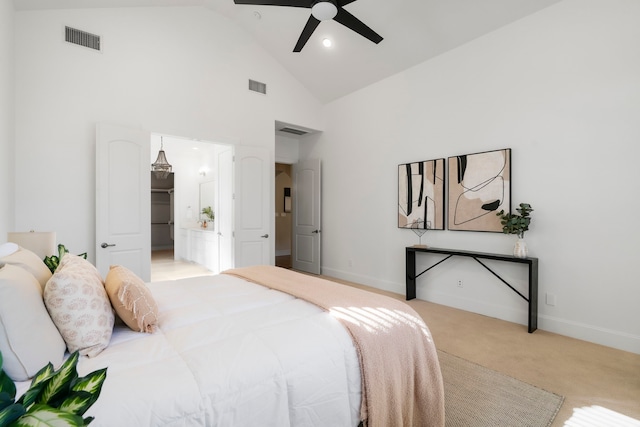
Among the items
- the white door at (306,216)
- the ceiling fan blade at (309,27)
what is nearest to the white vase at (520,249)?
the ceiling fan blade at (309,27)

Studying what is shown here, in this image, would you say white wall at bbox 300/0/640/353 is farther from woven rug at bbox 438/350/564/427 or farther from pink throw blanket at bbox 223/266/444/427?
pink throw blanket at bbox 223/266/444/427

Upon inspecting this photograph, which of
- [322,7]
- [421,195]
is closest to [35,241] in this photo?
[322,7]

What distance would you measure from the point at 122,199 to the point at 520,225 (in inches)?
174

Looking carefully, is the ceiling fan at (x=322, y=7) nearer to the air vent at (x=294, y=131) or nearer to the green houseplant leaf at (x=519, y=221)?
the green houseplant leaf at (x=519, y=221)

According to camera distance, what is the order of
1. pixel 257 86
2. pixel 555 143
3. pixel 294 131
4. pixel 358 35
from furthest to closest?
pixel 294 131
pixel 257 86
pixel 358 35
pixel 555 143

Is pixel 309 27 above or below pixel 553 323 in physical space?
above

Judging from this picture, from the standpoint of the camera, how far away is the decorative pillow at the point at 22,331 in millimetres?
997

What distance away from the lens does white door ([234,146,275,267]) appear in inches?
183

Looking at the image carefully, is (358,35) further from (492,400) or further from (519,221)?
(492,400)

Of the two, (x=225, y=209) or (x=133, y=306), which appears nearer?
(x=133, y=306)

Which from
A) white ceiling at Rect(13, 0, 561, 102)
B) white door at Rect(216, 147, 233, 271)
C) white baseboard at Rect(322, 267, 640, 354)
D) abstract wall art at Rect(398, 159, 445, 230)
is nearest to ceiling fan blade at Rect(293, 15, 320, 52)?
white ceiling at Rect(13, 0, 561, 102)

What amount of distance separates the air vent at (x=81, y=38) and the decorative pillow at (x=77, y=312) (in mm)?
3359

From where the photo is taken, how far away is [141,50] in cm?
384

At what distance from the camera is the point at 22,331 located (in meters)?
1.03
